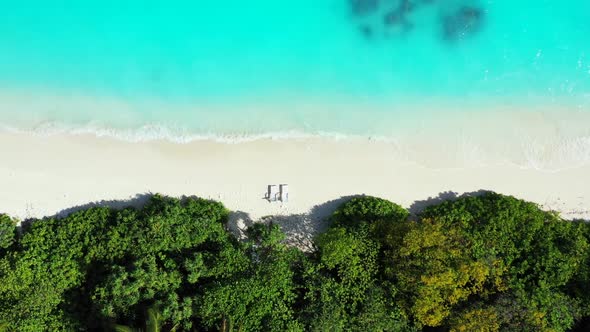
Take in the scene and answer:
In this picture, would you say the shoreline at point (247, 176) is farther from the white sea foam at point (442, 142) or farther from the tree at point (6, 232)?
the tree at point (6, 232)

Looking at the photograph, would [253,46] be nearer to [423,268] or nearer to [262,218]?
[262,218]

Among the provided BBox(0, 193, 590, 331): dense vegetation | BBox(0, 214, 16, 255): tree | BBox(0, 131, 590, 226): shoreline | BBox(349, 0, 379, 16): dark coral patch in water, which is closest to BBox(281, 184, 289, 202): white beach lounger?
BBox(0, 131, 590, 226): shoreline

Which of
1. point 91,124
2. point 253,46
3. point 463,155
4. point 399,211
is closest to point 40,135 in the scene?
point 91,124

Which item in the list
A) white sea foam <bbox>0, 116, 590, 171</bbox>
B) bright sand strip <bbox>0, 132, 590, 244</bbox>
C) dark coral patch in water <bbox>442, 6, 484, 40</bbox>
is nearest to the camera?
bright sand strip <bbox>0, 132, 590, 244</bbox>

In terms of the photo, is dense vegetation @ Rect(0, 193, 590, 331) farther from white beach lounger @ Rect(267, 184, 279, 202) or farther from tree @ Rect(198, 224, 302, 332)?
white beach lounger @ Rect(267, 184, 279, 202)

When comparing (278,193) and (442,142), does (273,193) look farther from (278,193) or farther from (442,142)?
(442,142)

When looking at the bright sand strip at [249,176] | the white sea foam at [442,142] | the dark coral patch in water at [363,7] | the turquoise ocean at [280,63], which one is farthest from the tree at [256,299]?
the dark coral patch in water at [363,7]
